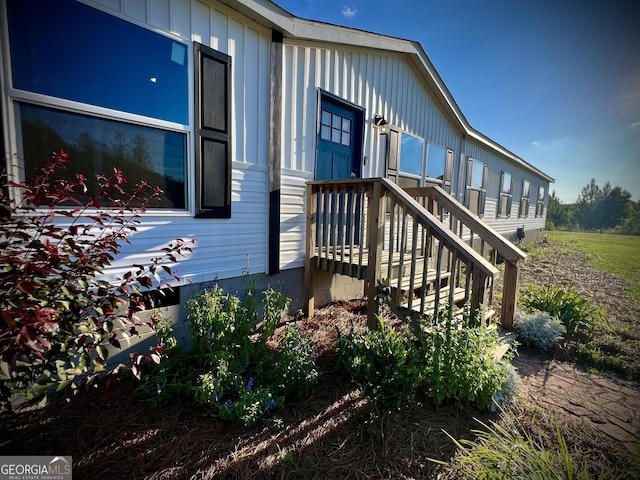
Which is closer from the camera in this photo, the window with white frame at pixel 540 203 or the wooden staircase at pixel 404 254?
the wooden staircase at pixel 404 254

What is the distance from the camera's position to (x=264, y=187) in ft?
11.2

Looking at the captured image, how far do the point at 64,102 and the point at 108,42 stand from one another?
595 mm

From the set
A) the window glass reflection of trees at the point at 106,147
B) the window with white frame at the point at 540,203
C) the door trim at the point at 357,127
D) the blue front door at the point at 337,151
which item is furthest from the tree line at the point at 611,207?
the window with white frame at the point at 540,203

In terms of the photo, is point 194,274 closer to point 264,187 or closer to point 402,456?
point 264,187

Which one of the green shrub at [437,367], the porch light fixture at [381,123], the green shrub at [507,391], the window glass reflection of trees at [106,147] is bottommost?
the green shrub at [507,391]

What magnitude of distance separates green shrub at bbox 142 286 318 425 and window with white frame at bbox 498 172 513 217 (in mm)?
10463

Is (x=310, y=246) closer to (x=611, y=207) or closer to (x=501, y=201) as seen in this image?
(x=611, y=207)

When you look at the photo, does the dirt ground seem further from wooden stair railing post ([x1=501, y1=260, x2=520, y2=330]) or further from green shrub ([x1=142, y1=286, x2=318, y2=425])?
wooden stair railing post ([x1=501, y1=260, x2=520, y2=330])

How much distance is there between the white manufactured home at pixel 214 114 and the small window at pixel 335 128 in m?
0.02

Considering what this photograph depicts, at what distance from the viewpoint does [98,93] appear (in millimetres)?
2271

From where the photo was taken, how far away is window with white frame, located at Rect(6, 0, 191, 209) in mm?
2012

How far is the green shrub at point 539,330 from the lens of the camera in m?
3.12

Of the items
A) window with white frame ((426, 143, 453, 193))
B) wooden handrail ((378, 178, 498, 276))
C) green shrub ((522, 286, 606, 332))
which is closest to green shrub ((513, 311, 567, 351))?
green shrub ((522, 286, 606, 332))

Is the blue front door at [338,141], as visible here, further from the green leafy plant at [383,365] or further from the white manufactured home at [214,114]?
the green leafy plant at [383,365]
